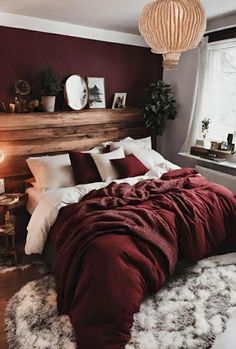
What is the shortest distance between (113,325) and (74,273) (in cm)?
45

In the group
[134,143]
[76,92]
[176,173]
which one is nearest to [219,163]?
[176,173]

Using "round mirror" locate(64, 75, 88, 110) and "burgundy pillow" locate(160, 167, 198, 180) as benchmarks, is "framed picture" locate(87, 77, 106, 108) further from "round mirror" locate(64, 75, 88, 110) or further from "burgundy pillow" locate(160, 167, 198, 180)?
"burgundy pillow" locate(160, 167, 198, 180)

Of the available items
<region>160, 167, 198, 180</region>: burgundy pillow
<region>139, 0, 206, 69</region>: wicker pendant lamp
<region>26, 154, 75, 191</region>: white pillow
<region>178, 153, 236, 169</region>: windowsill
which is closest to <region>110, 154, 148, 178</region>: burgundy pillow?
<region>160, 167, 198, 180</region>: burgundy pillow

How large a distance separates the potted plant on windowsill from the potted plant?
126cm

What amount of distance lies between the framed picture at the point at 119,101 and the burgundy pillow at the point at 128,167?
0.96 m

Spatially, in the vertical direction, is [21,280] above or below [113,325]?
below

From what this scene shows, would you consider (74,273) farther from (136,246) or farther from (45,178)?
(45,178)

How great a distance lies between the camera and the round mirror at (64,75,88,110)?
3807 millimetres

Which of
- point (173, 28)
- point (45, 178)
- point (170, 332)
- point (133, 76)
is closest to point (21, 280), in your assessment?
point (45, 178)

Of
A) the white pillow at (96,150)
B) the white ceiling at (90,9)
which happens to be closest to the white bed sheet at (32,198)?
the white pillow at (96,150)

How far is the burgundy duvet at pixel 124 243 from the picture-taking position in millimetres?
1977

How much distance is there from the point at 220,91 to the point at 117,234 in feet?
8.49

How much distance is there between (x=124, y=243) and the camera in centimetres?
225

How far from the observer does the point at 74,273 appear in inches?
87.7
